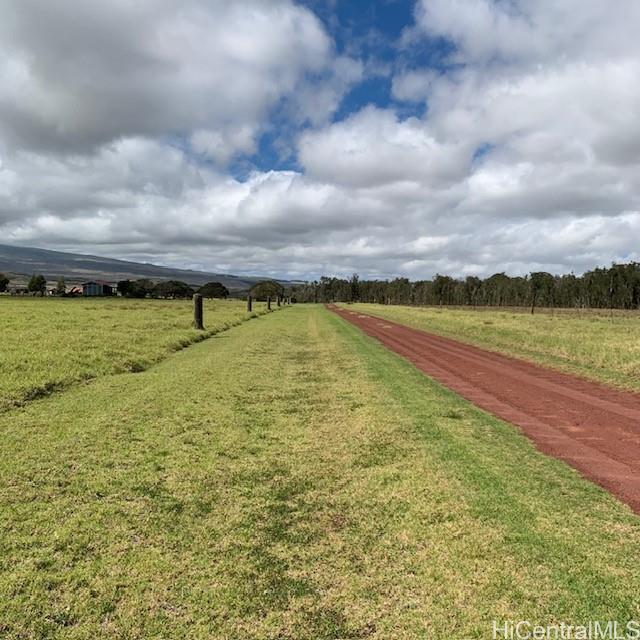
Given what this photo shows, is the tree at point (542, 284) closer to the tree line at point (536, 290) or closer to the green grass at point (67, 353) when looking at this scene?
the tree line at point (536, 290)

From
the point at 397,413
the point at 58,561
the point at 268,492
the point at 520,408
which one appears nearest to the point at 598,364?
the point at 520,408

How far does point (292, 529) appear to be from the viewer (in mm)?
4742

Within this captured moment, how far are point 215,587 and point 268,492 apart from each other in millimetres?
1939

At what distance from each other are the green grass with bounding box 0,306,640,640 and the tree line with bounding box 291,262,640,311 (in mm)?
101944

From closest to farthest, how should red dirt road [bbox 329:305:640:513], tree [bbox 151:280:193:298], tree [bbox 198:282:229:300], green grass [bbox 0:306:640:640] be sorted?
green grass [bbox 0:306:640:640] < red dirt road [bbox 329:305:640:513] < tree [bbox 151:280:193:298] < tree [bbox 198:282:229:300]

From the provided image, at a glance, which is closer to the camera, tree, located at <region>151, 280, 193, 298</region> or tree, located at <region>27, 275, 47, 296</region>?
tree, located at <region>27, 275, 47, 296</region>

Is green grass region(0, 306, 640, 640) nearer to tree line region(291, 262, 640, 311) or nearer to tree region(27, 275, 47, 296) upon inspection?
tree line region(291, 262, 640, 311)

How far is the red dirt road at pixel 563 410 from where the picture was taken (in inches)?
270

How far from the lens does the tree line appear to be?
403ft

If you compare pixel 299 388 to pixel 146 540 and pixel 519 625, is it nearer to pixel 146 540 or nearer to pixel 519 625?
pixel 146 540

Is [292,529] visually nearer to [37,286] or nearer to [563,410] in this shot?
[563,410]

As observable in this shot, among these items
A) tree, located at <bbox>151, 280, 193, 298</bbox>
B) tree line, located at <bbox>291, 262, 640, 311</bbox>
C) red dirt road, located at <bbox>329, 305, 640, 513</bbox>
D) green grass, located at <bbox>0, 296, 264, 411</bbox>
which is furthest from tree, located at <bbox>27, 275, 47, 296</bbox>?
red dirt road, located at <bbox>329, 305, 640, 513</bbox>

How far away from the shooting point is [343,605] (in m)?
3.53

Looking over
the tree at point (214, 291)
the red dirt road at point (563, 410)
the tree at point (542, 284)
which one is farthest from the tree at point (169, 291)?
the red dirt road at point (563, 410)
